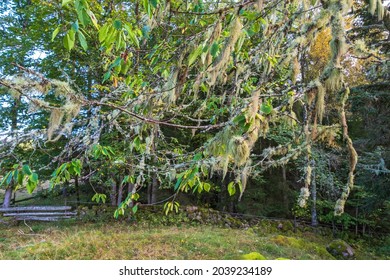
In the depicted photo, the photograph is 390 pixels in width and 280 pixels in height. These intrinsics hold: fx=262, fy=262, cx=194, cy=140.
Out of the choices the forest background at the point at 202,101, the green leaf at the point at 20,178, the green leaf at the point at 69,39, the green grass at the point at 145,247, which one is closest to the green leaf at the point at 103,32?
the forest background at the point at 202,101

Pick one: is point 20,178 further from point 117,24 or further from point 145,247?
point 145,247

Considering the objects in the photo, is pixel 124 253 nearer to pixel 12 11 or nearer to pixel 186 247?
pixel 186 247

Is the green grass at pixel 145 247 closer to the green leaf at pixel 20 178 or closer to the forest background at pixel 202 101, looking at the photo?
the forest background at pixel 202 101

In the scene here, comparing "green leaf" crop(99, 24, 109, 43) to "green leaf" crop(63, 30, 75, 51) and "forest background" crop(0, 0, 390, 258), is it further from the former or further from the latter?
"green leaf" crop(63, 30, 75, 51)

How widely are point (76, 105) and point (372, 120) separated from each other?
7265 millimetres

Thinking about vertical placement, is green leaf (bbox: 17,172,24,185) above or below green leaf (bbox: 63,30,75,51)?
below

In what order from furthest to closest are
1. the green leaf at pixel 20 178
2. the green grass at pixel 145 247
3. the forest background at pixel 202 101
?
1. the green grass at pixel 145 247
2. the forest background at pixel 202 101
3. the green leaf at pixel 20 178

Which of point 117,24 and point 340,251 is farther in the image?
point 340,251

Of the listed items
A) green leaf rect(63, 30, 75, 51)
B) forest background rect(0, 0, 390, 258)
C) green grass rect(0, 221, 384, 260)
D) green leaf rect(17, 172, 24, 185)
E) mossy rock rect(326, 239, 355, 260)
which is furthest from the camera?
mossy rock rect(326, 239, 355, 260)

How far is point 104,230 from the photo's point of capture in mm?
6867

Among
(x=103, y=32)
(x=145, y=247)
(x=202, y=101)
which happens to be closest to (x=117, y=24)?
(x=103, y=32)

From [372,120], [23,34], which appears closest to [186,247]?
[372,120]

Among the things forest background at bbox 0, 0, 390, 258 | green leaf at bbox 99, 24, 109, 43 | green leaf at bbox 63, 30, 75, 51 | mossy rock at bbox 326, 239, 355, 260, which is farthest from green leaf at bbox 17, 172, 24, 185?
mossy rock at bbox 326, 239, 355, 260
